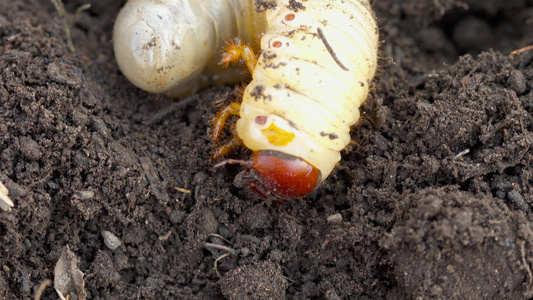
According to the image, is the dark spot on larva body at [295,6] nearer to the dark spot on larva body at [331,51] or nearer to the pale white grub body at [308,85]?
the pale white grub body at [308,85]

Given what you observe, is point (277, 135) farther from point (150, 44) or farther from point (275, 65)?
point (150, 44)

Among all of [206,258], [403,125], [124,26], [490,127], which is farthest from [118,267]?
[490,127]

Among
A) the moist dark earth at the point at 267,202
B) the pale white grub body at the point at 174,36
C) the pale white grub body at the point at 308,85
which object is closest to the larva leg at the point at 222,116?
the moist dark earth at the point at 267,202

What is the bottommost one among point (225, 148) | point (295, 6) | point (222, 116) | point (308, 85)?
point (225, 148)

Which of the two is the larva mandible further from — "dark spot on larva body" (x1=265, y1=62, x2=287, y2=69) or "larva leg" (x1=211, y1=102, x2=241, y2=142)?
"larva leg" (x1=211, y1=102, x2=241, y2=142)

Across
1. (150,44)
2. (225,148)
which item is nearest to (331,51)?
(225,148)
